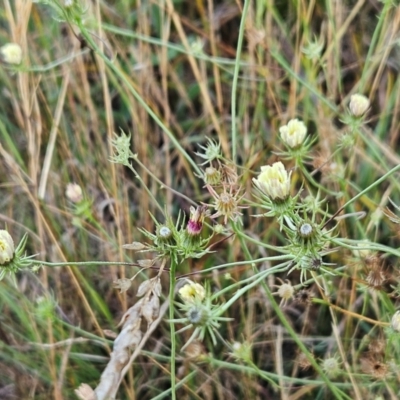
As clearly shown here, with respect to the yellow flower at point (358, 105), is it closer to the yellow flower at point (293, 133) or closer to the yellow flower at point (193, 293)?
the yellow flower at point (293, 133)

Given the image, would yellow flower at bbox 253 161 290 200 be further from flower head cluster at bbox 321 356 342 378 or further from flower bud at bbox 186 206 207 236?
flower head cluster at bbox 321 356 342 378

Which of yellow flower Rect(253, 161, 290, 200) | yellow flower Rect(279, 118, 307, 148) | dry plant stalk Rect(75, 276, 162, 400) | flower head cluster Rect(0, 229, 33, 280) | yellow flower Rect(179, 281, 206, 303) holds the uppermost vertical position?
yellow flower Rect(253, 161, 290, 200)

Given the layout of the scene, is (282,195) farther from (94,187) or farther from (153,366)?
(94,187)

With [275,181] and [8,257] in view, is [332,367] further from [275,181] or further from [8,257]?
[8,257]

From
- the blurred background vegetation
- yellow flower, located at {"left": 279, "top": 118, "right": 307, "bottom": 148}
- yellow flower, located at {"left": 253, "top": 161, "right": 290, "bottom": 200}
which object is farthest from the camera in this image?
the blurred background vegetation

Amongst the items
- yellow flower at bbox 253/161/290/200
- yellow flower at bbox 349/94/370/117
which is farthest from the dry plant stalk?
yellow flower at bbox 349/94/370/117

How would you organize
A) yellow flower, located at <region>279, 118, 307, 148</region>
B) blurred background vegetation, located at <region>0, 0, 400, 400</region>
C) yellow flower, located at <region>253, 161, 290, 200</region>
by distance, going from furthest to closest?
blurred background vegetation, located at <region>0, 0, 400, 400</region> → yellow flower, located at <region>279, 118, 307, 148</region> → yellow flower, located at <region>253, 161, 290, 200</region>

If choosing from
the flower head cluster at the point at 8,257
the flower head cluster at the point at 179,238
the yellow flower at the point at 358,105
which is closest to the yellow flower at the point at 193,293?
the flower head cluster at the point at 179,238
